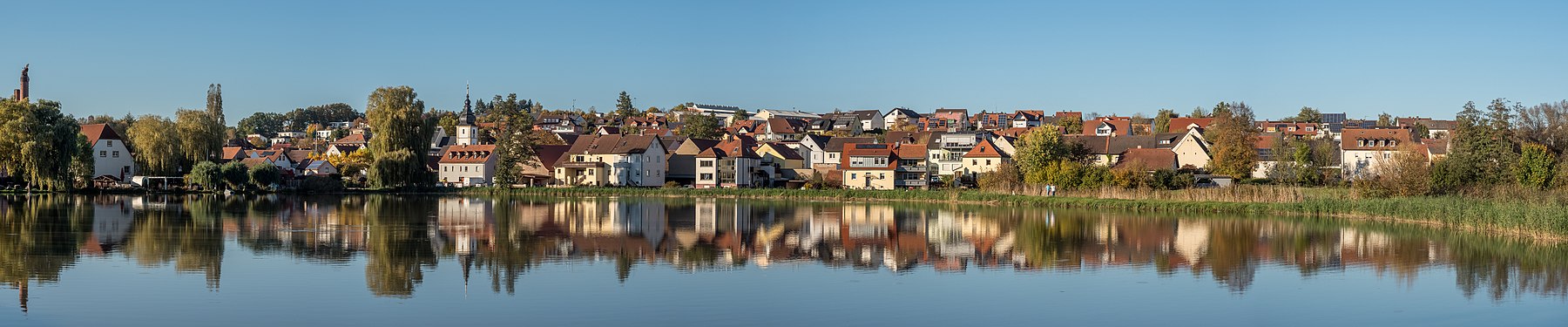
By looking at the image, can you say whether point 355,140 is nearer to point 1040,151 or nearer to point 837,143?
point 837,143

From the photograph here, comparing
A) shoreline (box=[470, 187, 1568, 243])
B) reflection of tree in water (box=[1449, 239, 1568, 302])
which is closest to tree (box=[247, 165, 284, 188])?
shoreline (box=[470, 187, 1568, 243])

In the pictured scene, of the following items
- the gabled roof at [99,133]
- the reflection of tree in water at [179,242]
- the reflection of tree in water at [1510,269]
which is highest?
the gabled roof at [99,133]

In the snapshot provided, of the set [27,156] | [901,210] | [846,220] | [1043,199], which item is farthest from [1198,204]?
[27,156]

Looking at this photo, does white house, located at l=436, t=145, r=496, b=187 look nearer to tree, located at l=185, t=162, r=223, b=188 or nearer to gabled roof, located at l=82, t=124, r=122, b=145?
tree, located at l=185, t=162, r=223, b=188

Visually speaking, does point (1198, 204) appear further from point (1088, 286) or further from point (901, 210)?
point (1088, 286)

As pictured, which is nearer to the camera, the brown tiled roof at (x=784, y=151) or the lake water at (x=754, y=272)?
the lake water at (x=754, y=272)

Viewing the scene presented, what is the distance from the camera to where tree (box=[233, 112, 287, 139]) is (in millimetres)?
159750

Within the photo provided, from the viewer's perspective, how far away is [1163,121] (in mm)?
111250

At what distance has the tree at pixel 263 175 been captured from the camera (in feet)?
203

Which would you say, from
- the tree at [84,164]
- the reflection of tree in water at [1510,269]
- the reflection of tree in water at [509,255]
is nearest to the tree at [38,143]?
the tree at [84,164]

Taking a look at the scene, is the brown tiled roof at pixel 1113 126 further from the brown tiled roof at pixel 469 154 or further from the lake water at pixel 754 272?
the lake water at pixel 754 272

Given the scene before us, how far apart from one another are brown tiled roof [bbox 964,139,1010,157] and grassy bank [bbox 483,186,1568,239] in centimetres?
1328

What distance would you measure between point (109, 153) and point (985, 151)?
42582 mm

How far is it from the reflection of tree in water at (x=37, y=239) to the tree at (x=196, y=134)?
53.3 feet
